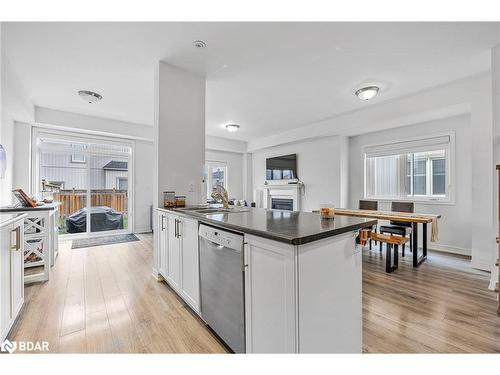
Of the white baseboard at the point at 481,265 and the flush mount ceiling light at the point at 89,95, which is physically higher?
the flush mount ceiling light at the point at 89,95

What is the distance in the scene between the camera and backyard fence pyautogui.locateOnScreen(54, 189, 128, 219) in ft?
15.8

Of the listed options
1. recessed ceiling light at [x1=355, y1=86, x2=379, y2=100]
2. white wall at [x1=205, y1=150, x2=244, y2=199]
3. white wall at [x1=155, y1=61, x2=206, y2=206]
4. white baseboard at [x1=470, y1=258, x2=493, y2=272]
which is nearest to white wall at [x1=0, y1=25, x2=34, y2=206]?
white wall at [x1=155, y1=61, x2=206, y2=206]

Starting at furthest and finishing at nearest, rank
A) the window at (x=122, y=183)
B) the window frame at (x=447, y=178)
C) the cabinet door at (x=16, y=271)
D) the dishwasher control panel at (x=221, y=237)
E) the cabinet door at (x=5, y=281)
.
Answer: the window at (x=122, y=183), the window frame at (x=447, y=178), the cabinet door at (x=16, y=271), the cabinet door at (x=5, y=281), the dishwasher control panel at (x=221, y=237)

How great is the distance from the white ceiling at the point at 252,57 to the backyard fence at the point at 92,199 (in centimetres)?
191

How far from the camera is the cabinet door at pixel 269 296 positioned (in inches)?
41.4

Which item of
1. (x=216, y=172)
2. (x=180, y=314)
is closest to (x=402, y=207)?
(x=180, y=314)

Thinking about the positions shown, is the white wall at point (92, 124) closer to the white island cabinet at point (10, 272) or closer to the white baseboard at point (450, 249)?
the white island cabinet at point (10, 272)

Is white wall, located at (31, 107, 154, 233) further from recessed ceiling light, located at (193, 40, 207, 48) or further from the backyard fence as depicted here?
recessed ceiling light, located at (193, 40, 207, 48)

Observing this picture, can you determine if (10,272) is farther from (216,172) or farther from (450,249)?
(450,249)

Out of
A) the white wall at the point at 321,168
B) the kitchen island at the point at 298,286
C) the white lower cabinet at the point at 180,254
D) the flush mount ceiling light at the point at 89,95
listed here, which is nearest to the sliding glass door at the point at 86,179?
the flush mount ceiling light at the point at 89,95

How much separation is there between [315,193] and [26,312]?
5329 mm

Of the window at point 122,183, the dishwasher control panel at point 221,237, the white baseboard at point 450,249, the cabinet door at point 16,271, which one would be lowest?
the white baseboard at point 450,249

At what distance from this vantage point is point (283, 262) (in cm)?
107
